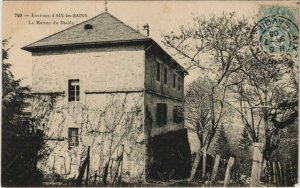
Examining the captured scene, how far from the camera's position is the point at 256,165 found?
1063 cm

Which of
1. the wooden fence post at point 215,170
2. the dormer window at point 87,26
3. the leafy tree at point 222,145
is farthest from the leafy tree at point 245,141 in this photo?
the dormer window at point 87,26

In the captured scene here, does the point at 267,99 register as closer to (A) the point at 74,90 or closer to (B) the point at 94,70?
(B) the point at 94,70

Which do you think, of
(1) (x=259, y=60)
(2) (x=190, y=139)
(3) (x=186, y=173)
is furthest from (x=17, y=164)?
(1) (x=259, y=60)

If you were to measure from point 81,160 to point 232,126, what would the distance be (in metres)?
5.08

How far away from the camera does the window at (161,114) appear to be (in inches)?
531

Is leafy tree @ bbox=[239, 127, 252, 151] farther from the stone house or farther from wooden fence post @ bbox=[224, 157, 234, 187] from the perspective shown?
the stone house

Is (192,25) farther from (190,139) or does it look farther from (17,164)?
(17,164)

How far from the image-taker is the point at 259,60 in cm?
1164

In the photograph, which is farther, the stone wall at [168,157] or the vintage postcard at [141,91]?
the stone wall at [168,157]

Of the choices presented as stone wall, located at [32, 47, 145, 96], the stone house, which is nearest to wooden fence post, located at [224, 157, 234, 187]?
the stone house

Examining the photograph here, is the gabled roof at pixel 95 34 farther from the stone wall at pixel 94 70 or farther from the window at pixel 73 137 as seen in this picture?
the window at pixel 73 137

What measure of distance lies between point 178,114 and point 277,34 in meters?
5.44

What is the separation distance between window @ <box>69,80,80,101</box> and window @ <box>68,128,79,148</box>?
1.03 m

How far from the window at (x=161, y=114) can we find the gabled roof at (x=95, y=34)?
3.12m
